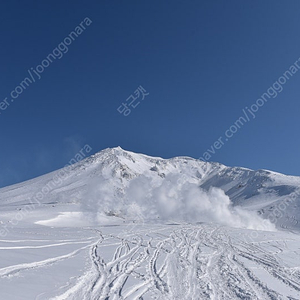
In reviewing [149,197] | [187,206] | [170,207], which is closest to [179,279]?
[170,207]

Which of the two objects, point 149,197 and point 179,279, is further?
point 149,197

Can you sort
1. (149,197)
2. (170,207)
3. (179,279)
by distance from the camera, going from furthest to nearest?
(149,197) → (170,207) → (179,279)

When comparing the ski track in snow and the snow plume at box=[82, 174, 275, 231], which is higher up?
the snow plume at box=[82, 174, 275, 231]

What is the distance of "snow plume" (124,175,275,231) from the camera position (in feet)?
209

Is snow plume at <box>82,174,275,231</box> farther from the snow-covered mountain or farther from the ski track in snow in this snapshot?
the ski track in snow

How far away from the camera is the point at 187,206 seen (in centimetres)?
7962

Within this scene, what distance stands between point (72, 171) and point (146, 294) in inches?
5697

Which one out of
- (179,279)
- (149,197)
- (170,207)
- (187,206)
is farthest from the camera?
(149,197)

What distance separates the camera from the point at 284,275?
11.0 m

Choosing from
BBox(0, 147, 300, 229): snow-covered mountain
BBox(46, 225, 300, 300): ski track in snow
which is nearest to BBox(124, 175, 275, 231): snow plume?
BBox(0, 147, 300, 229): snow-covered mountain

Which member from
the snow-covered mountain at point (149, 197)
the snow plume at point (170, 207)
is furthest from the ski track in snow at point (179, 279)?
the snow-covered mountain at point (149, 197)

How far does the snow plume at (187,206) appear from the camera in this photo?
63.8m

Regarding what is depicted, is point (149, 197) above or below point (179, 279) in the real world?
above

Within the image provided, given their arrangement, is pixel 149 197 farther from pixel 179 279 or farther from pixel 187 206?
pixel 179 279
